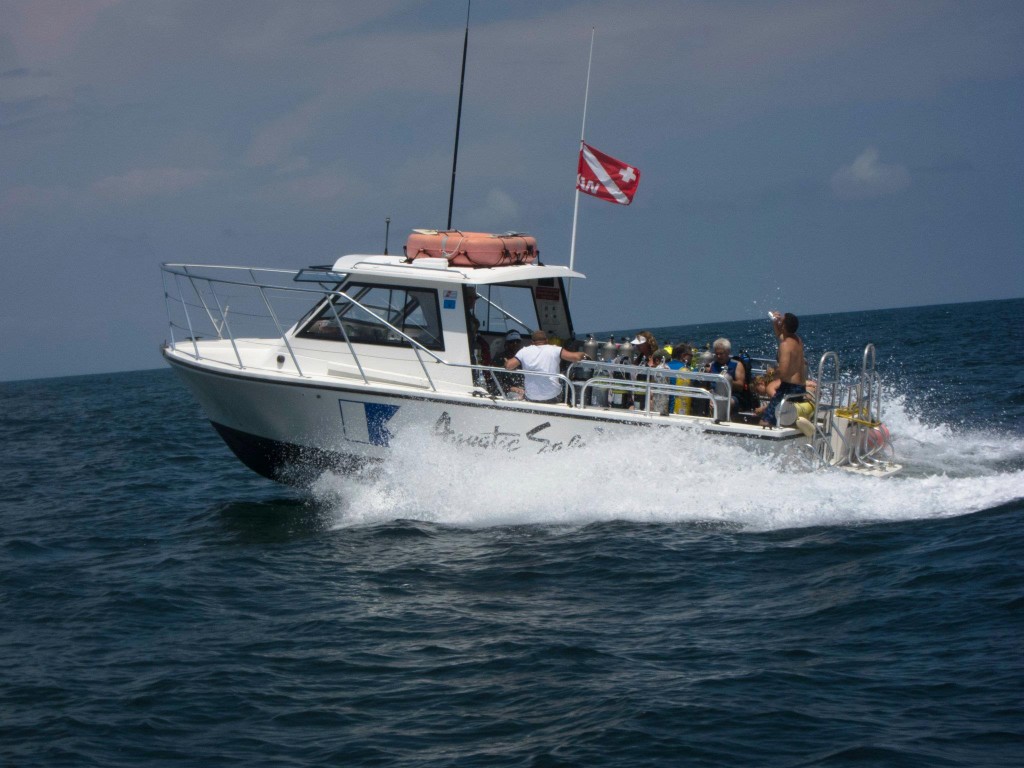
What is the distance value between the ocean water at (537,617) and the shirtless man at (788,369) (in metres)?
0.68

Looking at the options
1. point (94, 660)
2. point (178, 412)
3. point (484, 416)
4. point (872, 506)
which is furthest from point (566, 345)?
point (178, 412)

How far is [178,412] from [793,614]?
25.1m

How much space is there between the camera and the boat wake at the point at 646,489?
31.4 ft

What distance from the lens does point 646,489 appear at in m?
9.90

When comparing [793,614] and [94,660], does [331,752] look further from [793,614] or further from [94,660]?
[793,614]

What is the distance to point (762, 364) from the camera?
12.5m

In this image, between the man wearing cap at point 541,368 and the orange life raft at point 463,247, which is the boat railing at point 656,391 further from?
the orange life raft at point 463,247

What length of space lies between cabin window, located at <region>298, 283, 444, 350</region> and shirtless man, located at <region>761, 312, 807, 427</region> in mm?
3237

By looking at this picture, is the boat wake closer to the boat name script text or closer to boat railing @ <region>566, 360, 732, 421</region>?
the boat name script text

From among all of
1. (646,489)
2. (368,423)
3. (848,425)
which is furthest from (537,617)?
(848,425)

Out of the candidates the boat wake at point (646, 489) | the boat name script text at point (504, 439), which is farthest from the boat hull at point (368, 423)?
the boat wake at point (646, 489)

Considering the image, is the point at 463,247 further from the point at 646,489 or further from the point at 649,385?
the point at 646,489

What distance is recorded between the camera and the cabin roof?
34.5 feet

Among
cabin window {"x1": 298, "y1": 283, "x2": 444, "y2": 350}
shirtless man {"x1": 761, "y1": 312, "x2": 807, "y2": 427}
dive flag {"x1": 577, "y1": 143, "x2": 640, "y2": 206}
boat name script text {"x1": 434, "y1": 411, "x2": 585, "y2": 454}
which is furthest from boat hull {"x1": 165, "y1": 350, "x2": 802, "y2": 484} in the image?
dive flag {"x1": 577, "y1": 143, "x2": 640, "y2": 206}
